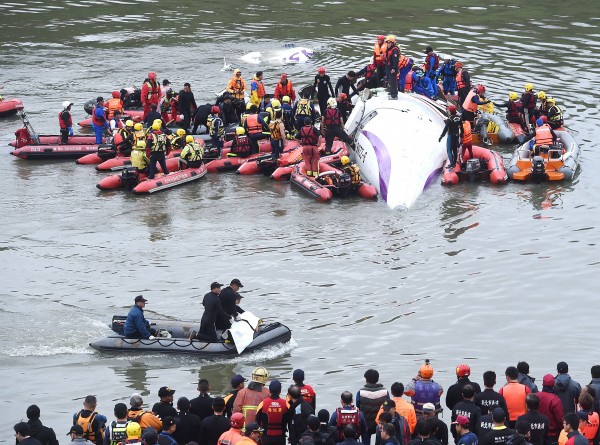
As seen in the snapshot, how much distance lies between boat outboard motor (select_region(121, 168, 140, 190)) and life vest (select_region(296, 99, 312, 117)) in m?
4.11

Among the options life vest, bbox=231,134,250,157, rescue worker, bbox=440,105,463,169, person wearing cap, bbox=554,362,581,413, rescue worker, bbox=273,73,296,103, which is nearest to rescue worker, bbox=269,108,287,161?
life vest, bbox=231,134,250,157

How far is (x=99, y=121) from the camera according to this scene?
29219 mm

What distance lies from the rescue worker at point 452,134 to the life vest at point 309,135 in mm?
2892

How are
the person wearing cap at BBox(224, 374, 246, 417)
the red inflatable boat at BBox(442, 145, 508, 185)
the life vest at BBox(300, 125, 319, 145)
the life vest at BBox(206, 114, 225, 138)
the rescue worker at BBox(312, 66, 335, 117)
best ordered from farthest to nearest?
the rescue worker at BBox(312, 66, 335, 117) → the life vest at BBox(206, 114, 225, 138) → the red inflatable boat at BBox(442, 145, 508, 185) → the life vest at BBox(300, 125, 319, 145) → the person wearing cap at BBox(224, 374, 246, 417)

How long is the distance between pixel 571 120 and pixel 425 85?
4083 millimetres

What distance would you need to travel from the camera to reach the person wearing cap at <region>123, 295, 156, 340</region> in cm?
1723

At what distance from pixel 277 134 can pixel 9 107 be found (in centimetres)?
1067

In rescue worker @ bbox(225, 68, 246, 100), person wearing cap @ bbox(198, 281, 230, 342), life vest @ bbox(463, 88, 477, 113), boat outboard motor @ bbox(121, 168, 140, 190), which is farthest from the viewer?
rescue worker @ bbox(225, 68, 246, 100)

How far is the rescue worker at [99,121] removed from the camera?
29141 millimetres

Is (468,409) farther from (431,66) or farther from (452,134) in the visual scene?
(431,66)

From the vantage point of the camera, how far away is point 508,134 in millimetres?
28969

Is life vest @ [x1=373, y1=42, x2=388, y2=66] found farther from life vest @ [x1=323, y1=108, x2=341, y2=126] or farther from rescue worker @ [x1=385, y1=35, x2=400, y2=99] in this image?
life vest @ [x1=323, y1=108, x2=341, y2=126]

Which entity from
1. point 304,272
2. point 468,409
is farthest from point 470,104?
point 468,409

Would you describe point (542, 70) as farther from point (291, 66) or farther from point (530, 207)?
point (530, 207)
